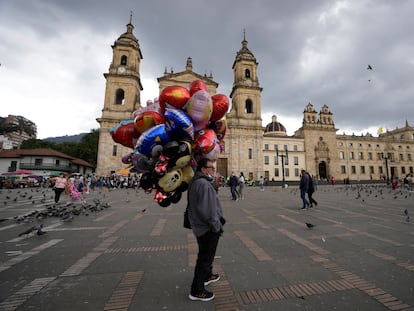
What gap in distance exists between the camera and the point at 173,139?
2.55 metres

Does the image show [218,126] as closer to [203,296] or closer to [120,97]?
[203,296]

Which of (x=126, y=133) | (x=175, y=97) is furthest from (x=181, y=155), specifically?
(x=126, y=133)

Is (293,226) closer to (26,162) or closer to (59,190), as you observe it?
(59,190)

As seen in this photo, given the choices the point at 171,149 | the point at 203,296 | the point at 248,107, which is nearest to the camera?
the point at 203,296

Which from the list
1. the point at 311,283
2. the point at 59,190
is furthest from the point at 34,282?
the point at 59,190

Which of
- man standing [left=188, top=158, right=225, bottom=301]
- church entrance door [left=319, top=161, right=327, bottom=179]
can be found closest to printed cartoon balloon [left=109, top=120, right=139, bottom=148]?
man standing [left=188, top=158, right=225, bottom=301]

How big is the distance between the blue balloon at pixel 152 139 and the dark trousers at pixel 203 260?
1312 millimetres

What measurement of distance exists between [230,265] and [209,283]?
627 millimetres

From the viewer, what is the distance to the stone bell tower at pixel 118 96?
2903 cm

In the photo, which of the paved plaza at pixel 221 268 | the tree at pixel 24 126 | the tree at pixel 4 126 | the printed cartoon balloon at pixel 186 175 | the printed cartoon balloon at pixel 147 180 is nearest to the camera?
the paved plaza at pixel 221 268

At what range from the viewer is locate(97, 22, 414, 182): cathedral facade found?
30781 mm

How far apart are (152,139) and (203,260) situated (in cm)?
166

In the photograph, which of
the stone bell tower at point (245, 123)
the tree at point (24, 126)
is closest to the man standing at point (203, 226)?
the stone bell tower at point (245, 123)

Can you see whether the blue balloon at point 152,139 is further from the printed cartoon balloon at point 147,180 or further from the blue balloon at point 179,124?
the printed cartoon balloon at point 147,180
